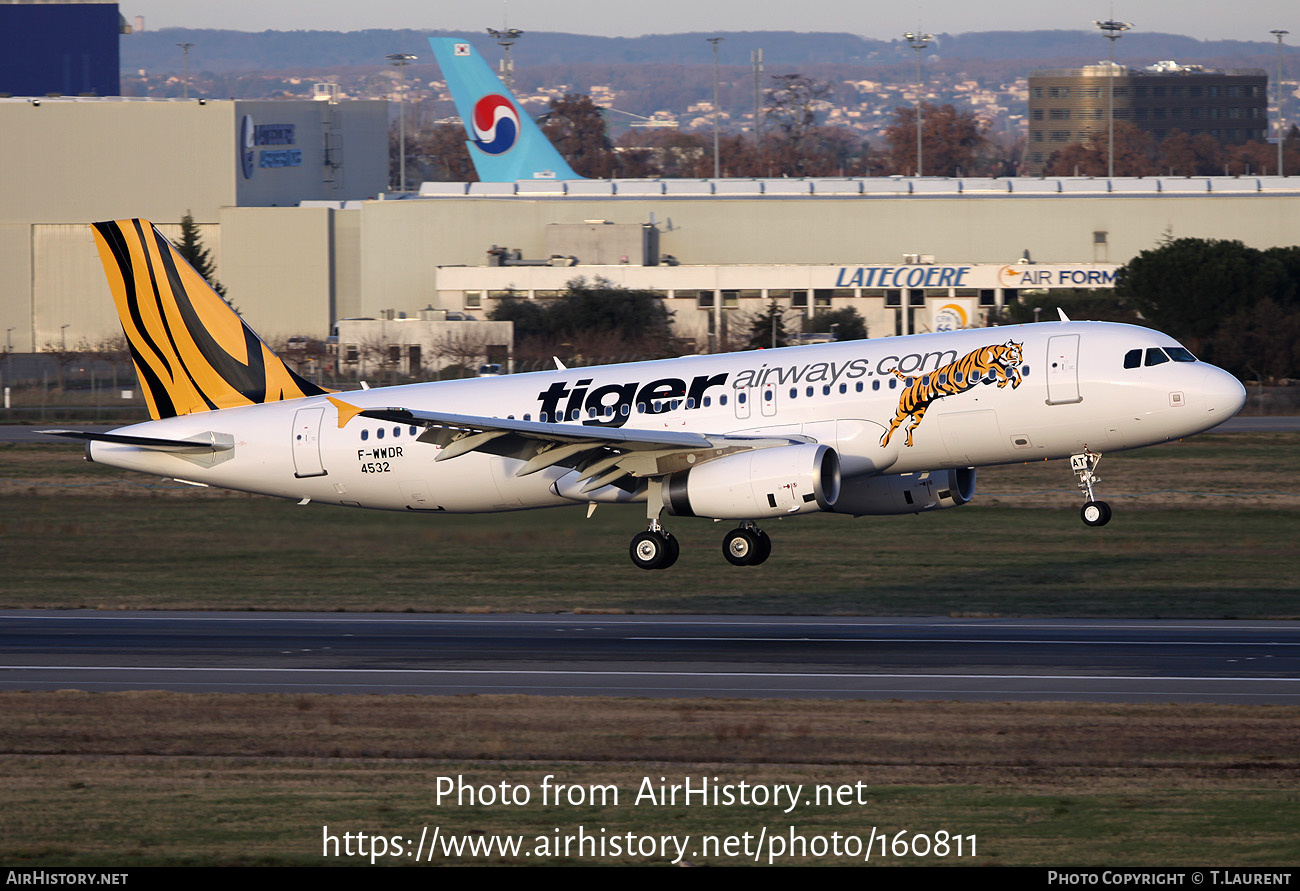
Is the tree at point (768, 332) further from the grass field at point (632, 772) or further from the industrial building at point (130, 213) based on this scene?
the grass field at point (632, 772)

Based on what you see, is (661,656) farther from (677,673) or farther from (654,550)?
(654,550)

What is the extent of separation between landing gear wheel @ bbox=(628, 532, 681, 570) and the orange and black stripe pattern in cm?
954

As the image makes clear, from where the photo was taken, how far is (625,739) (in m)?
23.0

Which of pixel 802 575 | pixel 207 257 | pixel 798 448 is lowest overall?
pixel 802 575

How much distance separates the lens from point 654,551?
34.0m

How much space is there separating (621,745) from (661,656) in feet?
24.6

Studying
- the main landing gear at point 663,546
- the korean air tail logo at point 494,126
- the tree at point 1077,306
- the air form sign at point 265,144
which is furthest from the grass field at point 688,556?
the korean air tail logo at point 494,126

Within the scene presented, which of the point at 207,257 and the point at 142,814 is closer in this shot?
the point at 142,814

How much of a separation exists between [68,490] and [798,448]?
1417 inches

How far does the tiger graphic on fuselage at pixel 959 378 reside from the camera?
32562 mm

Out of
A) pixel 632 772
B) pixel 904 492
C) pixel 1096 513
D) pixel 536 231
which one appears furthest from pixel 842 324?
pixel 632 772

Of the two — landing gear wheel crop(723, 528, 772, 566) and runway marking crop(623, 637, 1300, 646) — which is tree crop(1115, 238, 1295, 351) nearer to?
runway marking crop(623, 637, 1300, 646)
